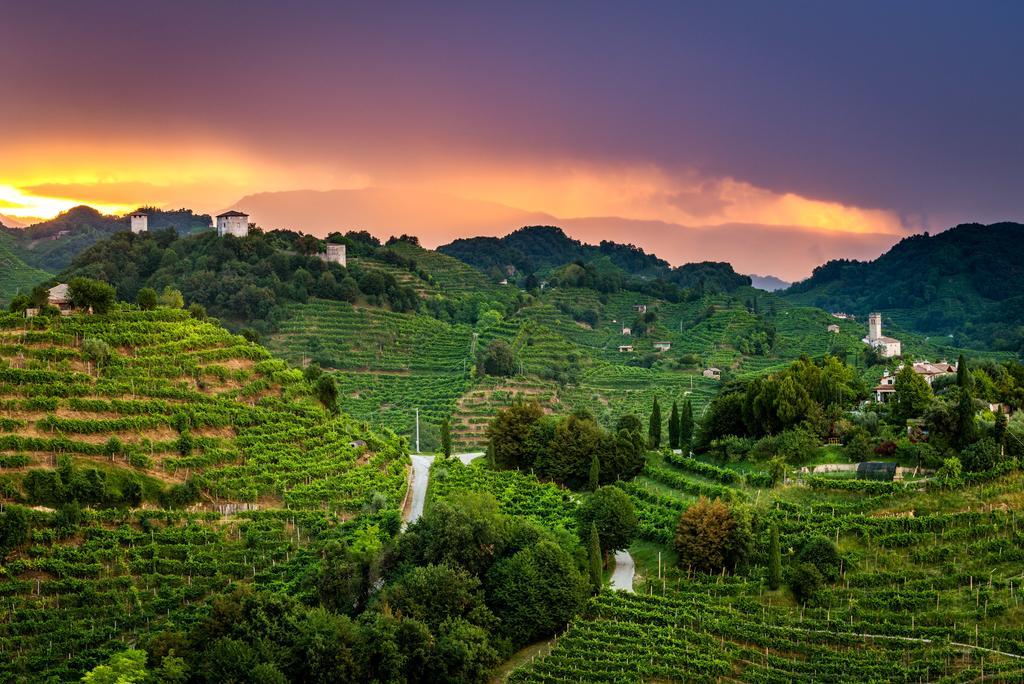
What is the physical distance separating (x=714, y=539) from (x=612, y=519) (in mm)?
4122

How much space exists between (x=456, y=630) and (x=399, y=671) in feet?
7.20

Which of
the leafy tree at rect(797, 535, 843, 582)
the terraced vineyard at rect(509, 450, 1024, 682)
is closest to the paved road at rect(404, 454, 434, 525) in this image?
the terraced vineyard at rect(509, 450, 1024, 682)

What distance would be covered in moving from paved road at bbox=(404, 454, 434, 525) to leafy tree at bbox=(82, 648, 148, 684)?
13643mm

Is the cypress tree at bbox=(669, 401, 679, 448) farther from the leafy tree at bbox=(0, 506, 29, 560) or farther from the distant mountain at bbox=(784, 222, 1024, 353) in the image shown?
the distant mountain at bbox=(784, 222, 1024, 353)

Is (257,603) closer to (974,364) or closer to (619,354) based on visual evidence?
(974,364)

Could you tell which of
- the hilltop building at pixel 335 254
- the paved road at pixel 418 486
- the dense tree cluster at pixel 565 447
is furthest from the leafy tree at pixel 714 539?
the hilltop building at pixel 335 254

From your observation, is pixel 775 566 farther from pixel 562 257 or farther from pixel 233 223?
pixel 562 257

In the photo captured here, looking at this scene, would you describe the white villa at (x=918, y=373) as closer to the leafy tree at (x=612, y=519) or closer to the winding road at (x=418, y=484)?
the leafy tree at (x=612, y=519)

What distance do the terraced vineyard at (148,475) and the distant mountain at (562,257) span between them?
92.3 m

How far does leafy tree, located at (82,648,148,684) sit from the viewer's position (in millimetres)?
28766

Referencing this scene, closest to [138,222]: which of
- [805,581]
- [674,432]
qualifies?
[674,432]

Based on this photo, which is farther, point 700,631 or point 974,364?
point 974,364

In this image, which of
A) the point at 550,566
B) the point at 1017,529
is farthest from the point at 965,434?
the point at 550,566

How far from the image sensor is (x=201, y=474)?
41.3m
